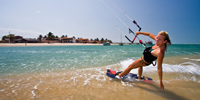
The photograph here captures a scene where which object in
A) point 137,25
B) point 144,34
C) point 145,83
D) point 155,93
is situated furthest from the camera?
point 137,25

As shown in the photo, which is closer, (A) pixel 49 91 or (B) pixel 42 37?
(A) pixel 49 91

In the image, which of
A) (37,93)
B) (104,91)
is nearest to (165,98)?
(104,91)

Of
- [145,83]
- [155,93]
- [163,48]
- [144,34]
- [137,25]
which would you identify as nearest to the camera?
[163,48]

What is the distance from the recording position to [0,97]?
3207mm

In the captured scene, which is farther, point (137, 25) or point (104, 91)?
point (137, 25)

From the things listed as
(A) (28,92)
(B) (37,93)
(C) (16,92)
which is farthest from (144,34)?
(C) (16,92)

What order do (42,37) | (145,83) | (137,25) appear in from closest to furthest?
(145,83) < (137,25) < (42,37)

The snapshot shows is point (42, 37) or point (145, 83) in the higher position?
point (42, 37)

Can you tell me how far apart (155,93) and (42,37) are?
13050 centimetres

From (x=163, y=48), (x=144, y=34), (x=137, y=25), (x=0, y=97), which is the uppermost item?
(x=137, y=25)

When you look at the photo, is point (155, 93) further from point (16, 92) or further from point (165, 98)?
point (16, 92)

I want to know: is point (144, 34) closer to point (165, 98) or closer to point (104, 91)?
point (165, 98)

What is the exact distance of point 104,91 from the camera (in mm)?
3590

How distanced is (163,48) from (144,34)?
1.08m
